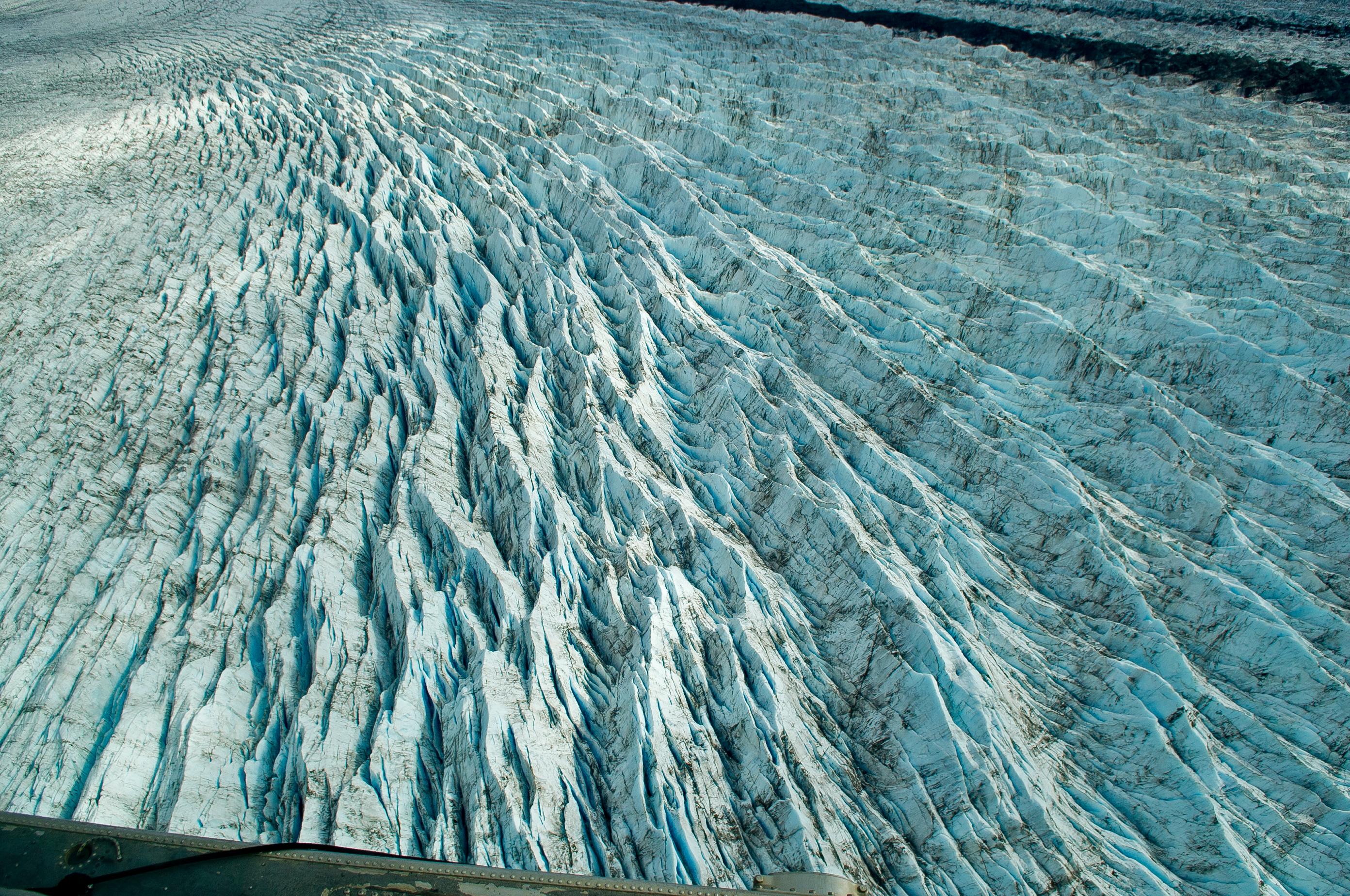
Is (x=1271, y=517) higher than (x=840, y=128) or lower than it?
lower

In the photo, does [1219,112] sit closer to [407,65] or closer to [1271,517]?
[1271,517]

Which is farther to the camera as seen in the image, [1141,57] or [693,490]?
[1141,57]

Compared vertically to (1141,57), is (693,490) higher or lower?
lower

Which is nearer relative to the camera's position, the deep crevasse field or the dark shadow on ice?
the deep crevasse field

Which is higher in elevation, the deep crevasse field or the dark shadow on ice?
the dark shadow on ice

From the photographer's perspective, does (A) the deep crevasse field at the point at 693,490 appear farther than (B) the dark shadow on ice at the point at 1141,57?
No

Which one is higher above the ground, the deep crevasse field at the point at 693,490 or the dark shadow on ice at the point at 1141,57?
the dark shadow on ice at the point at 1141,57

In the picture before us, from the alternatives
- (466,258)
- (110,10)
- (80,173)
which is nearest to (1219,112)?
(466,258)

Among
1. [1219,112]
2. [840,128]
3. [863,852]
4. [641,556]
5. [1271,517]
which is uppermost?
[1219,112]
